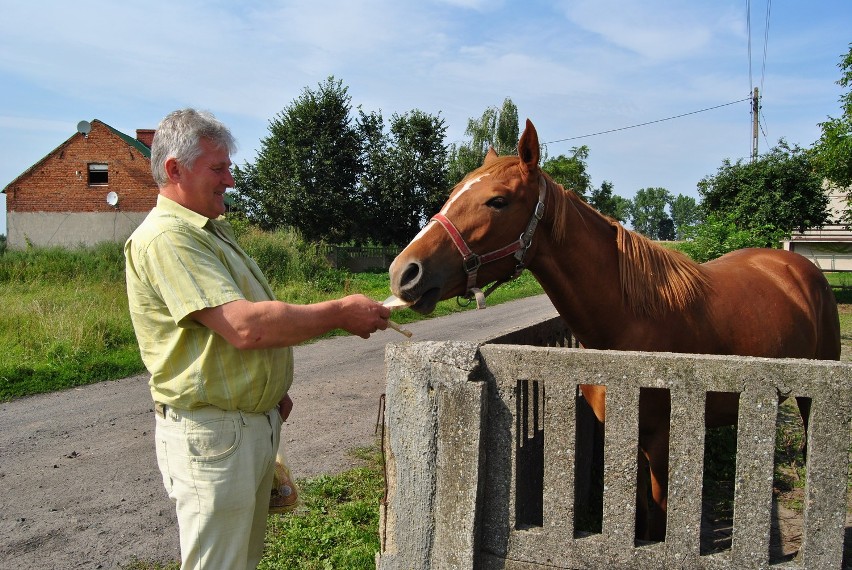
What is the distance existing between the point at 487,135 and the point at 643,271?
39375 mm

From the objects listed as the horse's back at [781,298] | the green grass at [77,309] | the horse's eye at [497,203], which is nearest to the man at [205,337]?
the horse's eye at [497,203]

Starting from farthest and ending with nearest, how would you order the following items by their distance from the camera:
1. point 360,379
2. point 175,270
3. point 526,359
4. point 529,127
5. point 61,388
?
point 360,379
point 61,388
point 529,127
point 526,359
point 175,270

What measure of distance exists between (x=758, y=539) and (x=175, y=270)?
82.8 inches

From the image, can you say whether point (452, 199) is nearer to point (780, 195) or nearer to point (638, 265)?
point (638, 265)

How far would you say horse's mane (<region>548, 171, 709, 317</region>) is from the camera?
2.86 m

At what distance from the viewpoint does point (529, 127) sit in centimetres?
267

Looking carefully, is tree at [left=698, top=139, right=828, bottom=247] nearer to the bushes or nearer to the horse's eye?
the bushes

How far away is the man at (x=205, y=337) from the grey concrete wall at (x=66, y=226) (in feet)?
94.2

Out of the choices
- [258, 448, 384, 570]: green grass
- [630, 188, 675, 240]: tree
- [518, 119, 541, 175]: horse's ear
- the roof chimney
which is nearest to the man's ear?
[518, 119, 541, 175]: horse's ear

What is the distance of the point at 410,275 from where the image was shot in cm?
254

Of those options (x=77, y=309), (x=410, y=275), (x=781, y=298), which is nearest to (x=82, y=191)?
(x=77, y=309)

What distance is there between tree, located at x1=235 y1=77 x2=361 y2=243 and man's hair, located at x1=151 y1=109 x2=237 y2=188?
90.9ft

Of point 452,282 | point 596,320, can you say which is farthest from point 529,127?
point 596,320

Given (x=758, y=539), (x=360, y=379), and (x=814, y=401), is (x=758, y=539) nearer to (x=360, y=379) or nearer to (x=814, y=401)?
(x=814, y=401)
